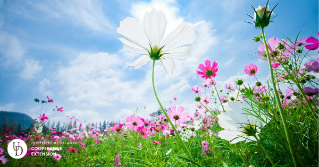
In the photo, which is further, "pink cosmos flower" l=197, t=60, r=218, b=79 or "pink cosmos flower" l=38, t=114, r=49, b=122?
"pink cosmos flower" l=38, t=114, r=49, b=122

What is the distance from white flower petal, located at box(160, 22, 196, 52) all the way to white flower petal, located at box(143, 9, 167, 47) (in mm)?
29

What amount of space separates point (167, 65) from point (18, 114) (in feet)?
379

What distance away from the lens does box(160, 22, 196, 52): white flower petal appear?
422 mm

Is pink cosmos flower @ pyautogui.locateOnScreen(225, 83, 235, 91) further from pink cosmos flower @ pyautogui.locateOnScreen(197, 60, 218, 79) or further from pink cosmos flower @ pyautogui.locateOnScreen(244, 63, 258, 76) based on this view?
pink cosmos flower @ pyautogui.locateOnScreen(197, 60, 218, 79)

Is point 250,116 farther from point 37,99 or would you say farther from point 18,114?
point 18,114

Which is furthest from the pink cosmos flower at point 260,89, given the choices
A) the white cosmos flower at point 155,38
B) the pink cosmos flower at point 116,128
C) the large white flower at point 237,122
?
the pink cosmos flower at point 116,128

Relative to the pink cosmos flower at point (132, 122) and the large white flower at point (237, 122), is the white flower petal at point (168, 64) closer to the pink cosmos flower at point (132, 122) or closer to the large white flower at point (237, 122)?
the large white flower at point (237, 122)

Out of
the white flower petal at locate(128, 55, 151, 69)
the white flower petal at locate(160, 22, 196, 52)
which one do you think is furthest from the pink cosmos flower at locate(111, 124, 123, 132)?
the white flower petal at locate(160, 22, 196, 52)

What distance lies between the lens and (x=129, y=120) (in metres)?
1.45

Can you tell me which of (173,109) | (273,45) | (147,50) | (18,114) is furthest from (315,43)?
(18,114)

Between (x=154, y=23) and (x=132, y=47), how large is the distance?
101mm

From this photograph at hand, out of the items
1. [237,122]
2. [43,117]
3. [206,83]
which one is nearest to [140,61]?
[237,122]

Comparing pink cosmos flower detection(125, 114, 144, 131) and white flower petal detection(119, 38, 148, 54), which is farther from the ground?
white flower petal detection(119, 38, 148, 54)

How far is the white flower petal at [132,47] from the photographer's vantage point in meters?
0.45
